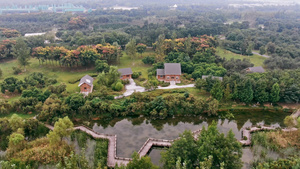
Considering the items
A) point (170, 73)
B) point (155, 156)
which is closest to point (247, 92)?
point (170, 73)

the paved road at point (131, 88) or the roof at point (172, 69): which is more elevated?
the roof at point (172, 69)

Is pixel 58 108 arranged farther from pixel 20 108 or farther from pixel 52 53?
pixel 52 53

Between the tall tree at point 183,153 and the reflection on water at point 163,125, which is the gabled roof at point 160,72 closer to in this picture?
the reflection on water at point 163,125

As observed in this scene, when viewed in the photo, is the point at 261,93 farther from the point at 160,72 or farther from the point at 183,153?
the point at 183,153

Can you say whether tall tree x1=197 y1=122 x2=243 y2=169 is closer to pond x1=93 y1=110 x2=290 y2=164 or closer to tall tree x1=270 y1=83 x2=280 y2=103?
pond x1=93 y1=110 x2=290 y2=164

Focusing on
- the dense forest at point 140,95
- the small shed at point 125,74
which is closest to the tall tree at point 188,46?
the dense forest at point 140,95

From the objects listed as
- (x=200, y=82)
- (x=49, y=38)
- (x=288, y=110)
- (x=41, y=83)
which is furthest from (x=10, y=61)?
(x=288, y=110)

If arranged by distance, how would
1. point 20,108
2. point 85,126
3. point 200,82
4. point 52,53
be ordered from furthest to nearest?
point 52,53 → point 200,82 → point 20,108 → point 85,126
